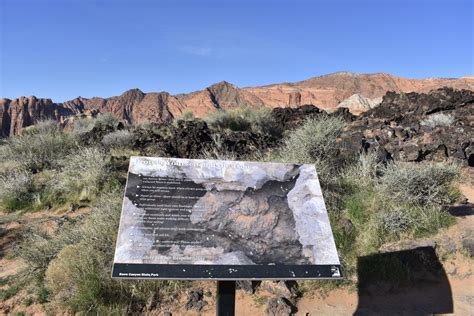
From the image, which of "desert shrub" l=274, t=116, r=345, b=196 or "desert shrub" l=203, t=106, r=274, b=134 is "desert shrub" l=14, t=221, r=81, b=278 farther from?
"desert shrub" l=203, t=106, r=274, b=134

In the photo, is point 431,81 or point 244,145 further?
point 431,81

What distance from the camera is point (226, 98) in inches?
2116

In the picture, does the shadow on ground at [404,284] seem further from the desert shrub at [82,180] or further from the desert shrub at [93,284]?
the desert shrub at [82,180]

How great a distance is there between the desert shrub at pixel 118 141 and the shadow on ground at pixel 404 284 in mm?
8219

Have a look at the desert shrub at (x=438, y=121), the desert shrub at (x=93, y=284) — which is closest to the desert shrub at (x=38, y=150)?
the desert shrub at (x=93, y=284)

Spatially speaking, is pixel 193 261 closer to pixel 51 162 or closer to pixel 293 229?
pixel 293 229

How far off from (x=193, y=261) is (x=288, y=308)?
2020 millimetres

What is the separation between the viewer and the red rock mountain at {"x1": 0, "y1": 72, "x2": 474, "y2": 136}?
50562mm

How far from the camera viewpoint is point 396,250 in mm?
5516

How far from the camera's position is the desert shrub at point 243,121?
52.6ft

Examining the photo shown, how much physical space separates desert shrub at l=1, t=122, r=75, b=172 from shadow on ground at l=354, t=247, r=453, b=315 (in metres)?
8.76

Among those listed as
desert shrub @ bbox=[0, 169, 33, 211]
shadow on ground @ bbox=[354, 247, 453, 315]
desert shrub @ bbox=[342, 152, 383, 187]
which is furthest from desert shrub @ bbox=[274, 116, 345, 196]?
desert shrub @ bbox=[0, 169, 33, 211]

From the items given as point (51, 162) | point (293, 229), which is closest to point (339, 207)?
point (293, 229)

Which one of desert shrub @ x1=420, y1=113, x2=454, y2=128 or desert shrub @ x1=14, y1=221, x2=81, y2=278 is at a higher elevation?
desert shrub @ x1=420, y1=113, x2=454, y2=128
